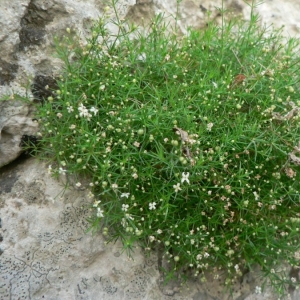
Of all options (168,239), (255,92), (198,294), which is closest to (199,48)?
(255,92)

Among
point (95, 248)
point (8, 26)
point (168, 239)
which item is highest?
point (8, 26)

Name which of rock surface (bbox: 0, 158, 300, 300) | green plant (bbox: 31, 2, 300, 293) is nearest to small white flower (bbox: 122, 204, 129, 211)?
green plant (bbox: 31, 2, 300, 293)

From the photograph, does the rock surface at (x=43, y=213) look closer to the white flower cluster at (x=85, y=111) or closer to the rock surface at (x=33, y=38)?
the rock surface at (x=33, y=38)

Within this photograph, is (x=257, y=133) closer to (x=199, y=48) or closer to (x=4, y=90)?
(x=199, y=48)

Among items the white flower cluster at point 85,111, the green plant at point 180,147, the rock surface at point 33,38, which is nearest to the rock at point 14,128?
the rock surface at point 33,38

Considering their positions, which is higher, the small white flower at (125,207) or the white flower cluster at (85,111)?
the white flower cluster at (85,111)

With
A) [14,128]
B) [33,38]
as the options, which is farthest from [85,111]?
[33,38]

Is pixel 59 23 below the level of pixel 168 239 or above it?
above
